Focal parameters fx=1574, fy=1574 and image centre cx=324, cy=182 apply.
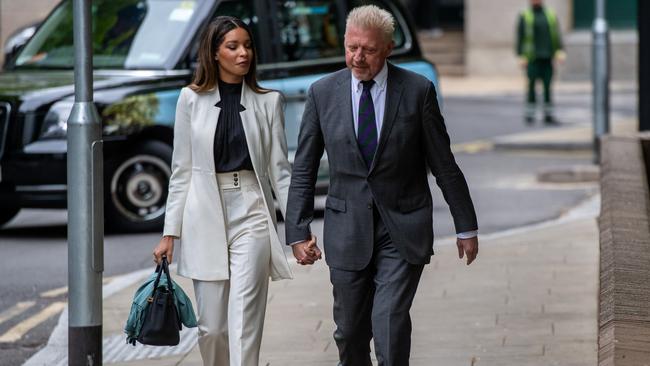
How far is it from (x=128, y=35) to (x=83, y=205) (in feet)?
21.5

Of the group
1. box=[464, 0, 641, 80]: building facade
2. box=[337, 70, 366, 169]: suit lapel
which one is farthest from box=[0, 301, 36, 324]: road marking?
box=[464, 0, 641, 80]: building facade

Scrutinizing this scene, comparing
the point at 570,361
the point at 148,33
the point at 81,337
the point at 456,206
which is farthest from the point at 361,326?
the point at 148,33

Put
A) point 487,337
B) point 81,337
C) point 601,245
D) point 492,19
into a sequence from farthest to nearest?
point 492,19 < point 487,337 < point 601,245 < point 81,337

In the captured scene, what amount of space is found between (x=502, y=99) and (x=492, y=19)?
4798 mm

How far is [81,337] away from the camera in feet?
20.0

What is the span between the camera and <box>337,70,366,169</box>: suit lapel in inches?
224

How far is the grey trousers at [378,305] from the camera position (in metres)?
5.71

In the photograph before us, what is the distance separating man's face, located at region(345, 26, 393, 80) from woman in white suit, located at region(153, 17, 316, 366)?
1.74ft

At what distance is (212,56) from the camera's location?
6039 mm

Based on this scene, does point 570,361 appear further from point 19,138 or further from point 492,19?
point 492,19

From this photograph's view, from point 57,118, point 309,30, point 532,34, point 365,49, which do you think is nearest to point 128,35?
point 57,118

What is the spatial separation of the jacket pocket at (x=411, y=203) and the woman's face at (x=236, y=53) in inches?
32.5

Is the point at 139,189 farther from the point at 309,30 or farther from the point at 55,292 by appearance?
the point at 55,292

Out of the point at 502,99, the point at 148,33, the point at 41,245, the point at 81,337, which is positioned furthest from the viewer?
the point at 502,99
